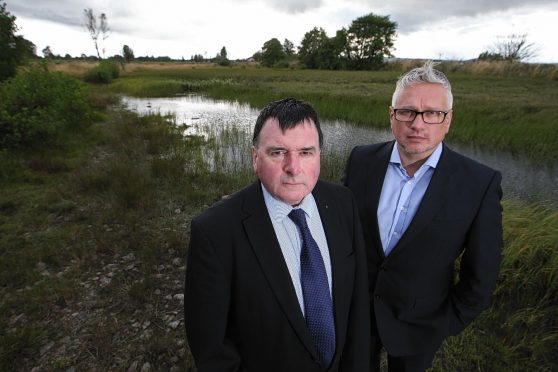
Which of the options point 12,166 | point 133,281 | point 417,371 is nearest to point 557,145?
point 417,371

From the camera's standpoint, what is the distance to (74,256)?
4074 millimetres

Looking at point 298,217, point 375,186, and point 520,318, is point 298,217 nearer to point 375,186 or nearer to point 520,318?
point 375,186

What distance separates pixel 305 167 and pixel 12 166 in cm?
884

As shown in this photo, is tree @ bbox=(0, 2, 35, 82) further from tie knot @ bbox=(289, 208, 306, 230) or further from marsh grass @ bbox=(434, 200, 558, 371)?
Result: marsh grass @ bbox=(434, 200, 558, 371)

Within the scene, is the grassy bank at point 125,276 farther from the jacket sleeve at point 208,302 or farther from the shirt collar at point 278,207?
the shirt collar at point 278,207

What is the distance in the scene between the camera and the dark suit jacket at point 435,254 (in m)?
1.67

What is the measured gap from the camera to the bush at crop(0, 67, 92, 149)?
845 centimetres

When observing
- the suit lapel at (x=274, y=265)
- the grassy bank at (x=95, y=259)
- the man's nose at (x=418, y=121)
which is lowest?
the grassy bank at (x=95, y=259)

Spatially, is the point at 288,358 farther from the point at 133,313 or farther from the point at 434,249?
the point at 133,313

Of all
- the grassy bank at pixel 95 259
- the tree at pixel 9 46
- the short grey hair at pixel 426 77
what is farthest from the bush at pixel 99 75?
the short grey hair at pixel 426 77

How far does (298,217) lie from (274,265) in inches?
9.8

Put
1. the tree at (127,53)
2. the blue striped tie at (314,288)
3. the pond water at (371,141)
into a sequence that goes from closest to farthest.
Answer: the blue striped tie at (314,288) < the pond water at (371,141) < the tree at (127,53)

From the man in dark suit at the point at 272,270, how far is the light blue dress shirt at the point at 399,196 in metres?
0.56

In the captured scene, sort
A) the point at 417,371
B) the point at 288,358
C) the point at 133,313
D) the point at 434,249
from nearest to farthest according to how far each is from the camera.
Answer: the point at 288,358, the point at 434,249, the point at 417,371, the point at 133,313
